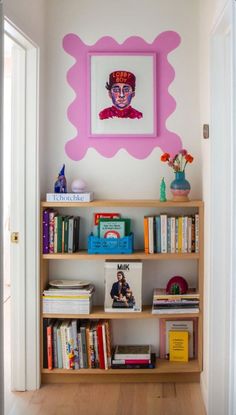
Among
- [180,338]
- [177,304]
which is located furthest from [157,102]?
[180,338]

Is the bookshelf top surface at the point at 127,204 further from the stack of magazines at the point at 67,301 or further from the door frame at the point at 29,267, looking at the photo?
the stack of magazines at the point at 67,301

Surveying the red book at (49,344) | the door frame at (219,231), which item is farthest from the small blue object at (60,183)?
the door frame at (219,231)

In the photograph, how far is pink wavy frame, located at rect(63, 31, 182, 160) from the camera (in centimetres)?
314

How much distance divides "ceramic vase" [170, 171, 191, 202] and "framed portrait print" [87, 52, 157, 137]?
34 cm

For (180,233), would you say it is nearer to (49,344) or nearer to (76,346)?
(76,346)

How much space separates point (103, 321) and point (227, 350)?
85 centimetres

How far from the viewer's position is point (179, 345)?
3104 mm

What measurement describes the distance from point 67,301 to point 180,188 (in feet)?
3.04

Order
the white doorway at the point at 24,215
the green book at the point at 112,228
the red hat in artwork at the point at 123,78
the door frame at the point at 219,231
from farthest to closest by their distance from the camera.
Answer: the red hat in artwork at the point at 123,78, the green book at the point at 112,228, the white doorway at the point at 24,215, the door frame at the point at 219,231

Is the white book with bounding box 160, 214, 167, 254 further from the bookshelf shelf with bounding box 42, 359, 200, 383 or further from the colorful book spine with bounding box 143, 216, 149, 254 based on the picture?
the bookshelf shelf with bounding box 42, 359, 200, 383

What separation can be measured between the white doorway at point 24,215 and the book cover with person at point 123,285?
424mm

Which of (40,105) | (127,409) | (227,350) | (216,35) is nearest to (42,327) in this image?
(127,409)

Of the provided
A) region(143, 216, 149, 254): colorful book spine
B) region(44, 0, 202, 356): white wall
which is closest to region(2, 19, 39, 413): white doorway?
region(44, 0, 202, 356): white wall

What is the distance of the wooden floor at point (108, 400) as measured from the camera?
2697 millimetres
